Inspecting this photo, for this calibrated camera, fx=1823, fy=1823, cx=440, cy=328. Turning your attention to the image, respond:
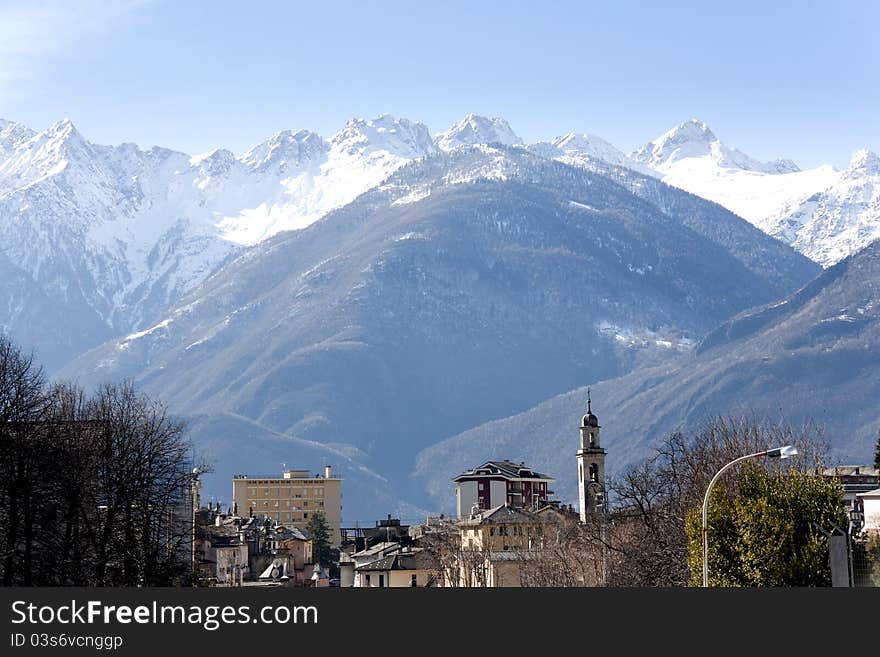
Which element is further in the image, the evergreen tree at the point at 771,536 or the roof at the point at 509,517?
the roof at the point at 509,517

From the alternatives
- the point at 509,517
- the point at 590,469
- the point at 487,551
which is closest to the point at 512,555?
the point at 487,551

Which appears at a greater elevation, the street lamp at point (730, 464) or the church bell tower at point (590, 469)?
the church bell tower at point (590, 469)

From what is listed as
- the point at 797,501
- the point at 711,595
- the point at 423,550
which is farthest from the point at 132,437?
the point at 423,550

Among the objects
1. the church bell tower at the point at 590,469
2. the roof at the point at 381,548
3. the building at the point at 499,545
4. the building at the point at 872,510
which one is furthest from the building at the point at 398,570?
the building at the point at 872,510

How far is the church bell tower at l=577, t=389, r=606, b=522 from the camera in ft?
536

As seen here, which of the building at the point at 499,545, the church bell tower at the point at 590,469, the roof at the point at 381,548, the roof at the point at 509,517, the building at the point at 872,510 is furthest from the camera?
the roof at the point at 381,548

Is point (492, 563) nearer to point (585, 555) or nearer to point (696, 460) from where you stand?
point (585, 555)

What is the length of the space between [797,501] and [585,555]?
142ft

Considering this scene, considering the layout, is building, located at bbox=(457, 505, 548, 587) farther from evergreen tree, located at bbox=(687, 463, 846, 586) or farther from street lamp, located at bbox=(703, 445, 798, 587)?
street lamp, located at bbox=(703, 445, 798, 587)

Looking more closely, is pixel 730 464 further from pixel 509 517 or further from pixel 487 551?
Result: pixel 509 517

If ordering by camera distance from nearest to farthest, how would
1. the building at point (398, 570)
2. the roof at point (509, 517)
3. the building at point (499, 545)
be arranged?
the building at point (499, 545) → the building at point (398, 570) → the roof at point (509, 517)

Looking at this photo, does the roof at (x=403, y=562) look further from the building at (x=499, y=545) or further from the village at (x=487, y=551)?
the building at (x=499, y=545)

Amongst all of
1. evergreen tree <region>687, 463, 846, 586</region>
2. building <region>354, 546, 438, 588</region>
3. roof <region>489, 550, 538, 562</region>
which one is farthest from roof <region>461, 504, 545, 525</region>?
evergreen tree <region>687, 463, 846, 586</region>

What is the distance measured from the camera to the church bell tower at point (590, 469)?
164 meters
